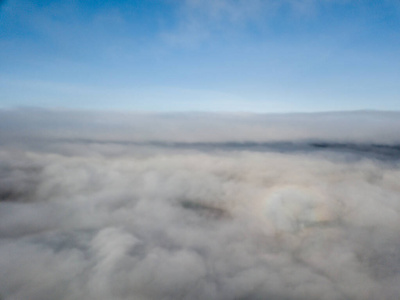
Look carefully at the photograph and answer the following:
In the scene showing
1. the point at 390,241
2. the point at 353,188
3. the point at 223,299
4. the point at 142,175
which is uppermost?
the point at 353,188

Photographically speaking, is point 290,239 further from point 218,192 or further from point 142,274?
point 142,274

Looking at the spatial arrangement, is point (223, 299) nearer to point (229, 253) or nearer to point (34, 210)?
point (229, 253)

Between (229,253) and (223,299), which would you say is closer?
(223,299)

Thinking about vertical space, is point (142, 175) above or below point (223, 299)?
above

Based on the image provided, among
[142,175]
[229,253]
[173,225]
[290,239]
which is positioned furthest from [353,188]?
[142,175]

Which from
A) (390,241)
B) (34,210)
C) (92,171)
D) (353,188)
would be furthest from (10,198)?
(390,241)

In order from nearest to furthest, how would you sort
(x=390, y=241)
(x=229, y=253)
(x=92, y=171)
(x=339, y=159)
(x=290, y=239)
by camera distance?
(x=229, y=253)
(x=390, y=241)
(x=290, y=239)
(x=339, y=159)
(x=92, y=171)

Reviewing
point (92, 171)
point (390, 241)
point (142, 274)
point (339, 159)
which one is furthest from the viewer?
point (92, 171)

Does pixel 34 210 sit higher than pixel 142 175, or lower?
lower

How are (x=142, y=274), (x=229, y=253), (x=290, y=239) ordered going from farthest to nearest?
(x=290, y=239) < (x=229, y=253) < (x=142, y=274)
